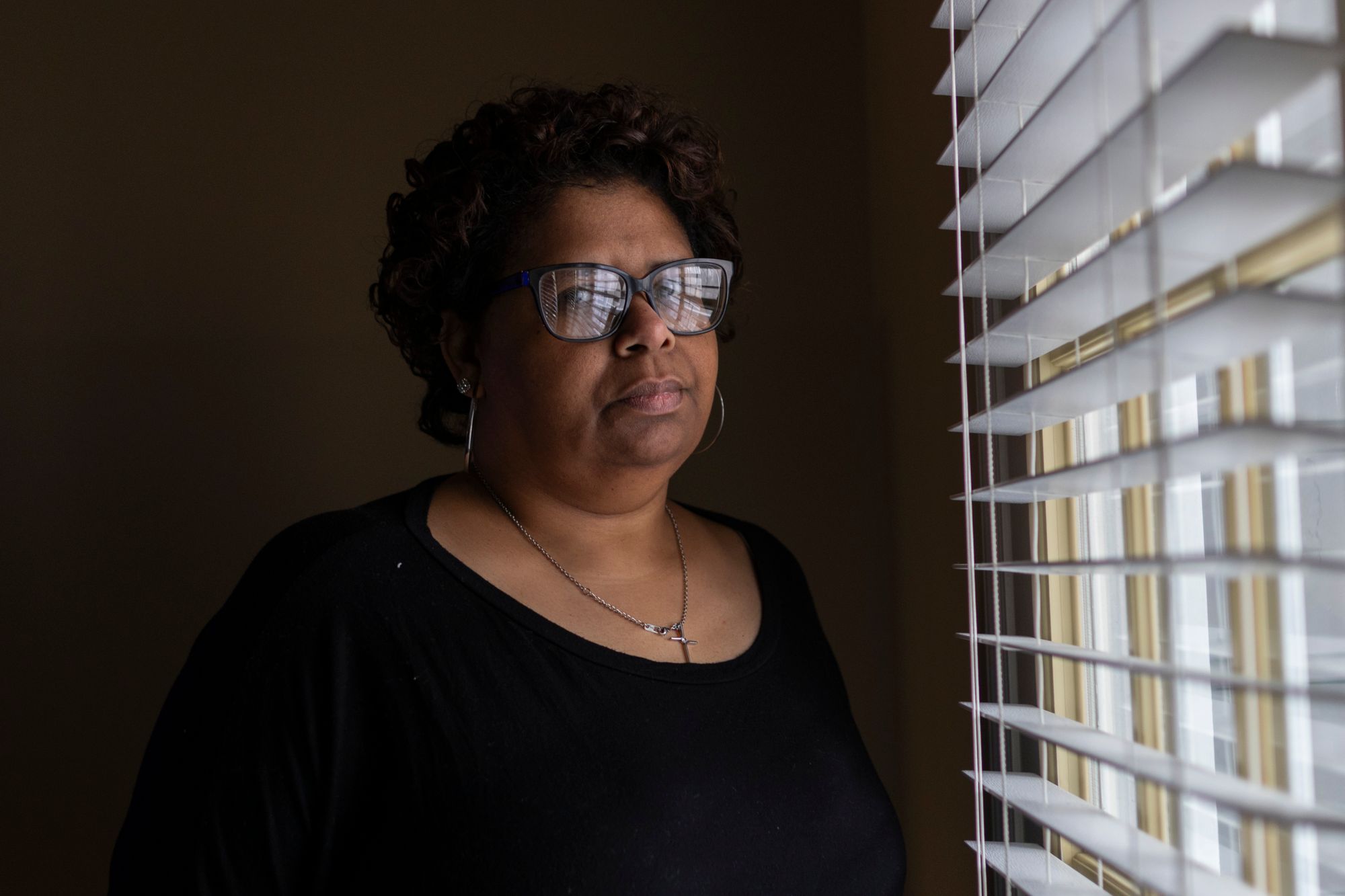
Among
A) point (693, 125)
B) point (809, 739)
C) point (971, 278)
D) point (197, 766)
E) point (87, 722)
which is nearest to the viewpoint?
point (971, 278)

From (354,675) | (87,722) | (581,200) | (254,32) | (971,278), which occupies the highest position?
(254,32)

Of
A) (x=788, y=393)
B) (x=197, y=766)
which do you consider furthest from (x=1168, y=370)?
(x=788, y=393)

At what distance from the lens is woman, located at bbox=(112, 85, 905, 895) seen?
3.84ft

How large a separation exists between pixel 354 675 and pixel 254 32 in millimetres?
1453

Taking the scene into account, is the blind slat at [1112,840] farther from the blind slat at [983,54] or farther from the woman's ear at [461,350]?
the woman's ear at [461,350]

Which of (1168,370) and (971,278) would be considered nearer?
(1168,370)

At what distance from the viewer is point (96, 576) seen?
192 centimetres

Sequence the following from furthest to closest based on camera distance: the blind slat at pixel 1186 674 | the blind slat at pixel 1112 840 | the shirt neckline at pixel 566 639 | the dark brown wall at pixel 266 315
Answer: the dark brown wall at pixel 266 315 → the shirt neckline at pixel 566 639 → the blind slat at pixel 1112 840 → the blind slat at pixel 1186 674

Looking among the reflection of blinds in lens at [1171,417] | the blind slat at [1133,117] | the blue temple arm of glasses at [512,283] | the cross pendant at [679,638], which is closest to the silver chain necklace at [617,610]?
the cross pendant at [679,638]

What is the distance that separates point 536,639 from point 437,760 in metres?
0.19

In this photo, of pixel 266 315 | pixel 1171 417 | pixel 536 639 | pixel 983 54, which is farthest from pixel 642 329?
pixel 266 315

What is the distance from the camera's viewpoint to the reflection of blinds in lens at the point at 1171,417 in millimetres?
553

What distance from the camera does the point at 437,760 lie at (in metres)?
1.17

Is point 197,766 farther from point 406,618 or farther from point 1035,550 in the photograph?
point 1035,550
